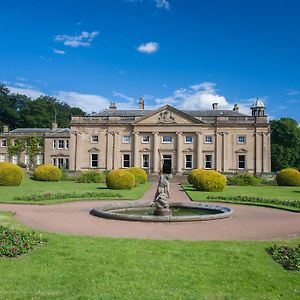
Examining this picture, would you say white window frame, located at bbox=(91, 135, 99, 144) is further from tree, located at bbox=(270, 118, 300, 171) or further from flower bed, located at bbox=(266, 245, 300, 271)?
flower bed, located at bbox=(266, 245, 300, 271)

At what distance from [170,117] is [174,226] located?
39.6 m

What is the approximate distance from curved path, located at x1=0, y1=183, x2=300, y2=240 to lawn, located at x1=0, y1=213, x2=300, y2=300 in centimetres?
183

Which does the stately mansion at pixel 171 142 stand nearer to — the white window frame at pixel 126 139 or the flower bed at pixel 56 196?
the white window frame at pixel 126 139

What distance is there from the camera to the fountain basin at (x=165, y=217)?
1479 cm

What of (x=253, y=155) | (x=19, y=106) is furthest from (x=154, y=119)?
(x=19, y=106)

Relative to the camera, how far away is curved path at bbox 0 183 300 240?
12.2m

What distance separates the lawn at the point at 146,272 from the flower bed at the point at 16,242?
0.31m

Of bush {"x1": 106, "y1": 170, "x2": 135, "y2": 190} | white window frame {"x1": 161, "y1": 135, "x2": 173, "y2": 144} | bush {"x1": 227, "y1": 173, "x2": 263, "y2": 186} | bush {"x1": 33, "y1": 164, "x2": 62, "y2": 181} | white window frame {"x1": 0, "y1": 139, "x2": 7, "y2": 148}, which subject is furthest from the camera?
white window frame {"x1": 0, "y1": 139, "x2": 7, "y2": 148}

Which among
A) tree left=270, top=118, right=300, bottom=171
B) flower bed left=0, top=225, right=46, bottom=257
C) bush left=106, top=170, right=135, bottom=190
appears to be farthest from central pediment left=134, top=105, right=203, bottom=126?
flower bed left=0, top=225, right=46, bottom=257

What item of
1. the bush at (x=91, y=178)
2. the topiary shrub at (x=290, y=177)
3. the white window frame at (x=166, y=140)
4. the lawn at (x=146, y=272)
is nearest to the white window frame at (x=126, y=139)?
the white window frame at (x=166, y=140)

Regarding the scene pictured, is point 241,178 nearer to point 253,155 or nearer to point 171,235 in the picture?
point 253,155

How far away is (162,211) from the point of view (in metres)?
16.1

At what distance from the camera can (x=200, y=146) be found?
52.6 meters

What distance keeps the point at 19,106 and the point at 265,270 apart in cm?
9848
